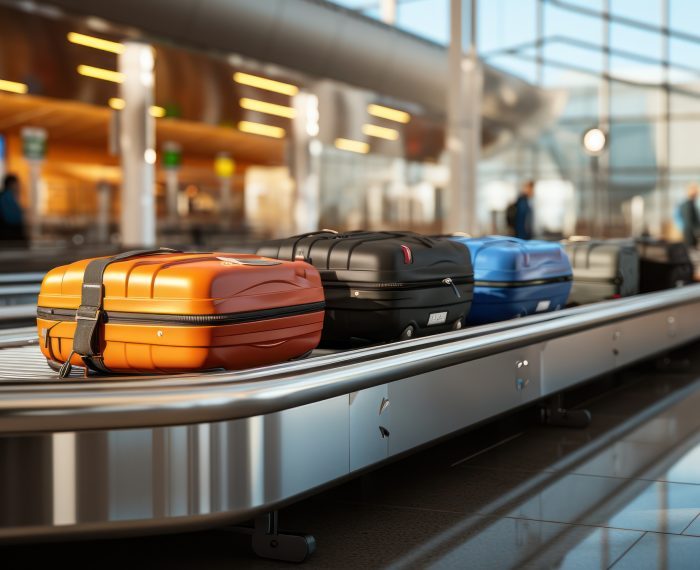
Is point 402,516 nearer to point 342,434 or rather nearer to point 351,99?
point 342,434

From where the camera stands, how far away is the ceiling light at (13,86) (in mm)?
13086

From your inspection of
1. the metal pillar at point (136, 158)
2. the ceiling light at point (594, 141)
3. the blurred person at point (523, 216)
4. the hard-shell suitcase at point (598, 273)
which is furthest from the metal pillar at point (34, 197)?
the hard-shell suitcase at point (598, 273)

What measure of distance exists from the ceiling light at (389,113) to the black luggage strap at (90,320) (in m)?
15.0

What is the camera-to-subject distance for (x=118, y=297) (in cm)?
274

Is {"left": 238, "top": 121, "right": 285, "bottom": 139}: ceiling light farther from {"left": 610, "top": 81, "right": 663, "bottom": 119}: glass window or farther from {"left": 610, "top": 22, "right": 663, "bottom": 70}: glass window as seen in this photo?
{"left": 610, "top": 22, "right": 663, "bottom": 70}: glass window

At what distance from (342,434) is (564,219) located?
81.7ft

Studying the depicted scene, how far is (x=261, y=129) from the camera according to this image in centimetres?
2050

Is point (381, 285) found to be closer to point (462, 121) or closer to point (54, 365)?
point (54, 365)

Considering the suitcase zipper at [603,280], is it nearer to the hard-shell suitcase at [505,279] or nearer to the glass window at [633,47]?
the hard-shell suitcase at [505,279]

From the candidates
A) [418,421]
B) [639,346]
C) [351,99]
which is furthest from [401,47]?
[418,421]

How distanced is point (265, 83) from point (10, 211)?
4800 millimetres

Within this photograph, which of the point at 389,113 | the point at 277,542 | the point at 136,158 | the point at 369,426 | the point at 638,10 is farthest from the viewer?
the point at 638,10

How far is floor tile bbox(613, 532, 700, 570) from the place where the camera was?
8.72ft

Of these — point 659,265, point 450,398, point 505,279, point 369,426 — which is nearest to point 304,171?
point 659,265
